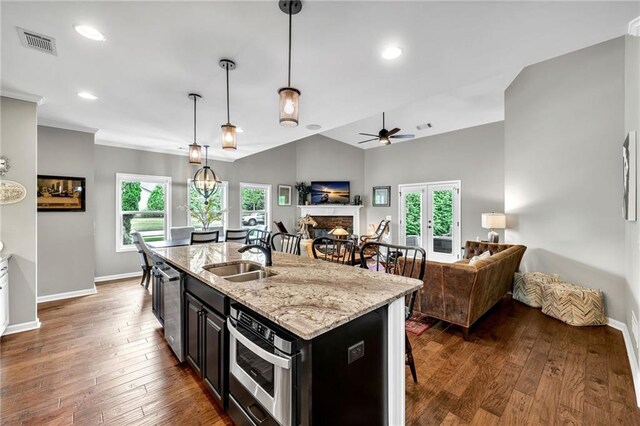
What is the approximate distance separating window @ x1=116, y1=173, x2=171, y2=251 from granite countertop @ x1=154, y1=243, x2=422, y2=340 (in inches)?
159

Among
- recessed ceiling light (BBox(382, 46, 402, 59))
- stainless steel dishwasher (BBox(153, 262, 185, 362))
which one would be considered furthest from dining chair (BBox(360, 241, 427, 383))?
stainless steel dishwasher (BBox(153, 262, 185, 362))

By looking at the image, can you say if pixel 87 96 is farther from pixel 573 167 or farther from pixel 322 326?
pixel 573 167

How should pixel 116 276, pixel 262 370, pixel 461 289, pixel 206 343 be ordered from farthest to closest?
pixel 116 276, pixel 461 289, pixel 206 343, pixel 262 370

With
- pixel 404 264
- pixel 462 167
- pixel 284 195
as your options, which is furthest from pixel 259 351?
pixel 284 195

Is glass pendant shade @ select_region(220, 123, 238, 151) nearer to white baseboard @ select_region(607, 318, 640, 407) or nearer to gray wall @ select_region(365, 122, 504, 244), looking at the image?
white baseboard @ select_region(607, 318, 640, 407)

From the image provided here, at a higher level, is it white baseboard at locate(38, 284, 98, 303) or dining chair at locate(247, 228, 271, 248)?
dining chair at locate(247, 228, 271, 248)

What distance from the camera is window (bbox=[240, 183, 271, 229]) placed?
23.6 feet

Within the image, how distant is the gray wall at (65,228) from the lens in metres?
3.92

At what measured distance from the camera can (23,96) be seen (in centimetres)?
293

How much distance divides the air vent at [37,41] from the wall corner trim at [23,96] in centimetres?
131

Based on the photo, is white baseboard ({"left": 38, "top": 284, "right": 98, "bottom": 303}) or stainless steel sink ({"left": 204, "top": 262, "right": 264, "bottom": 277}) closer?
stainless steel sink ({"left": 204, "top": 262, "right": 264, "bottom": 277})

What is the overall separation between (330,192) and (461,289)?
227 inches

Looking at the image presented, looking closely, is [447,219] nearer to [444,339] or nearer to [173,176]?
[444,339]

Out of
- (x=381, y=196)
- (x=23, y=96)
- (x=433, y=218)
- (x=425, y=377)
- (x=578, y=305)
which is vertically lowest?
(x=425, y=377)
